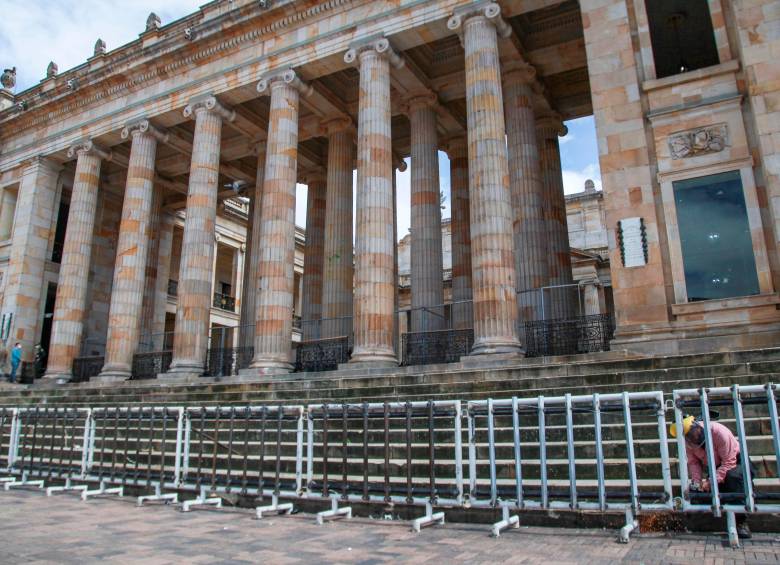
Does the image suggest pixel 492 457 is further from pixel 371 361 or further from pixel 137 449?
pixel 371 361

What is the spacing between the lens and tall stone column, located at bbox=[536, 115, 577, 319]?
58.4ft

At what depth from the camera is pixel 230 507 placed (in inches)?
346

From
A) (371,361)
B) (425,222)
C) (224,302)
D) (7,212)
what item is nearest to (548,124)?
(425,222)

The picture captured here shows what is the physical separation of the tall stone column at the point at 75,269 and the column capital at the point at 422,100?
12.3m

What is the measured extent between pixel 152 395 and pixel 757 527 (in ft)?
44.3

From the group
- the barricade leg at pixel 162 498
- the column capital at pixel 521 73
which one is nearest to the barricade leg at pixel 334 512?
the barricade leg at pixel 162 498

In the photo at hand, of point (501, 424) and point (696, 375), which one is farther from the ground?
point (696, 375)

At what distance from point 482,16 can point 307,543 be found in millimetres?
14156

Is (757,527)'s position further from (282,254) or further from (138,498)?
(282,254)

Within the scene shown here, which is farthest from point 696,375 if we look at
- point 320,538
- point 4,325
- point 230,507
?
point 4,325

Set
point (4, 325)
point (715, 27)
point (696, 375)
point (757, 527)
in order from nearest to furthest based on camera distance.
Result: 1. point (757, 527)
2. point (696, 375)
3. point (715, 27)
4. point (4, 325)

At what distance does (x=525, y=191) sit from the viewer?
18016 mm

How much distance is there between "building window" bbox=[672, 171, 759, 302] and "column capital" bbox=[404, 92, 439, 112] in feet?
31.9

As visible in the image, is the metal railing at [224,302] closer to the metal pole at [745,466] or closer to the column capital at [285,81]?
the column capital at [285,81]
